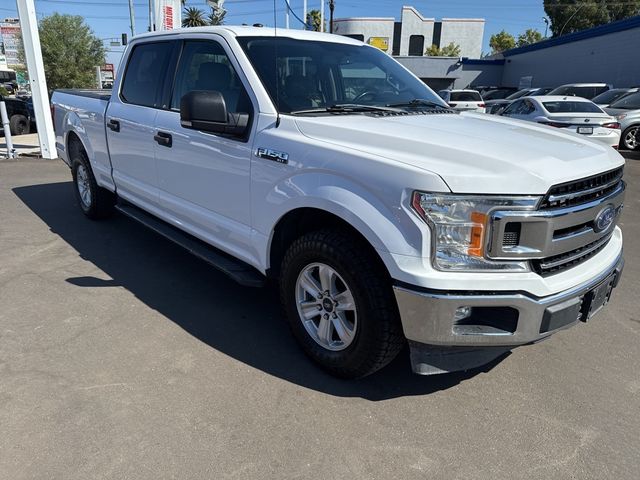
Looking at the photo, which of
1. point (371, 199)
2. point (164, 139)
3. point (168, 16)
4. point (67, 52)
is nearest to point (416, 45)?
point (67, 52)

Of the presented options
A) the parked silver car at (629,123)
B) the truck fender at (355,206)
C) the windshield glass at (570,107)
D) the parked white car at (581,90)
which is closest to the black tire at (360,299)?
the truck fender at (355,206)

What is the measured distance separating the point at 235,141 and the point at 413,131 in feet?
3.79

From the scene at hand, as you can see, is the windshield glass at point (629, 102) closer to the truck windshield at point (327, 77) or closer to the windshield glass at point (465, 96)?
the windshield glass at point (465, 96)

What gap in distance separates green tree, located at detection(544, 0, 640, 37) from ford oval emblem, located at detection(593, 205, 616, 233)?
56599mm

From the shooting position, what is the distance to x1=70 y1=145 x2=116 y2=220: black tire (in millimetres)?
5789

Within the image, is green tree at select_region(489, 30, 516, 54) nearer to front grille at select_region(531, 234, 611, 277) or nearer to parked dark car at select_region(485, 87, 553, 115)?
parked dark car at select_region(485, 87, 553, 115)

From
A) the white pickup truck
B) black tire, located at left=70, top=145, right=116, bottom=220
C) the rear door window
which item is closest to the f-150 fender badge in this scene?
the white pickup truck

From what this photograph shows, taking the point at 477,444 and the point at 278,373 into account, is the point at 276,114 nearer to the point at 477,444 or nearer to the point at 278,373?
the point at 278,373

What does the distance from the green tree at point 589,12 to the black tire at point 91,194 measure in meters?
55.7

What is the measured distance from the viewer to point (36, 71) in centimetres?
1052

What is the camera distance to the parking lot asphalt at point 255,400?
238 centimetres

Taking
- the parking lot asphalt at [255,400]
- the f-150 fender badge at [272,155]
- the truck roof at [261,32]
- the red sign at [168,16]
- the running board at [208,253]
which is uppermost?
the red sign at [168,16]

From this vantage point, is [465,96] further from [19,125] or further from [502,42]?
[502,42]

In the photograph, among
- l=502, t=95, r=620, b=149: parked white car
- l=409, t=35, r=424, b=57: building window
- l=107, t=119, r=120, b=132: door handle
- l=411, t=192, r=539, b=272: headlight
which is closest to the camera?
l=411, t=192, r=539, b=272: headlight
